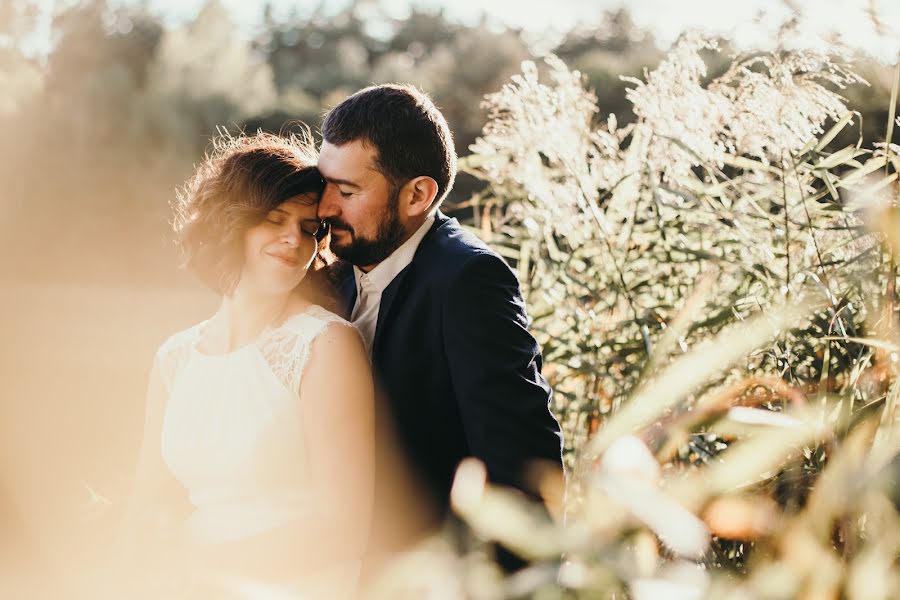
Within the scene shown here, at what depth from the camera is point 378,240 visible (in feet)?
6.48

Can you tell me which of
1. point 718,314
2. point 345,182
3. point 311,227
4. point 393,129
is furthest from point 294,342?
point 718,314

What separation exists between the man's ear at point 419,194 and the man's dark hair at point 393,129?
0.06 feet

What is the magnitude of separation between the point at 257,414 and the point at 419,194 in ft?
1.91

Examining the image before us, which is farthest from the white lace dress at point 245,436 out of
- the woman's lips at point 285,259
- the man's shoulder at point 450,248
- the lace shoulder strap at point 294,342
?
the man's shoulder at point 450,248

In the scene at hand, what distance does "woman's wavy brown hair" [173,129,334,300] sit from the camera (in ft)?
6.17

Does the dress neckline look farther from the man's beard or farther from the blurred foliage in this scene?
the blurred foliage

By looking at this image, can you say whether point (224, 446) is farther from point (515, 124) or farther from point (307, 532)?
point (515, 124)

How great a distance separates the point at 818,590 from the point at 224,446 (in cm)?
137

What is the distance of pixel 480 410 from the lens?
169 centimetres

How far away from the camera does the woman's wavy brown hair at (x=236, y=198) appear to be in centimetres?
188

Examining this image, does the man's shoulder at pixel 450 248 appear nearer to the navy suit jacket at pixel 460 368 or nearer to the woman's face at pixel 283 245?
the navy suit jacket at pixel 460 368

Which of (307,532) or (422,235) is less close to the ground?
(422,235)

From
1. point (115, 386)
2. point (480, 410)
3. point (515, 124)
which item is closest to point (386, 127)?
point (480, 410)

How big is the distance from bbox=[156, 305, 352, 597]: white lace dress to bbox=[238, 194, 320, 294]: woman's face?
90mm
